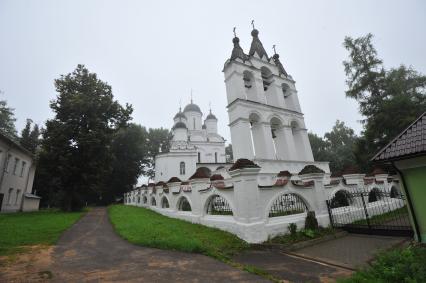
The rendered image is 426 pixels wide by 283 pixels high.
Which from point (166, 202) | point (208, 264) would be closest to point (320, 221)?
point (208, 264)

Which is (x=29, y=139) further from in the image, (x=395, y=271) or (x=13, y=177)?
(x=395, y=271)

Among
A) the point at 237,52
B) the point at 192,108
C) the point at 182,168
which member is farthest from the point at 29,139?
the point at 237,52

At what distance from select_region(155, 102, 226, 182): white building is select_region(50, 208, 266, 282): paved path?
23.1 meters

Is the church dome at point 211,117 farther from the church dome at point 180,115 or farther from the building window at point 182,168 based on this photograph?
the building window at point 182,168

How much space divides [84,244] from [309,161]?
17.6 meters

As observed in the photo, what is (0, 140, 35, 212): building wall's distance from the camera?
18.6 meters

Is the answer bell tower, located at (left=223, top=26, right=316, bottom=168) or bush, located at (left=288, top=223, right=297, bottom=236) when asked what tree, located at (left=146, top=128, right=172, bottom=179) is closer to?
bell tower, located at (left=223, top=26, right=316, bottom=168)

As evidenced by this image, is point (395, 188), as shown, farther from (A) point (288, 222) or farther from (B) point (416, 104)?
(A) point (288, 222)

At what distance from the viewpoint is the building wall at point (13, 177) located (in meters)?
18.6

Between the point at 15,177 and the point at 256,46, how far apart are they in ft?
87.1

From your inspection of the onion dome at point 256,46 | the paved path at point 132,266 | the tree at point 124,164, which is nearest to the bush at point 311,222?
the paved path at point 132,266

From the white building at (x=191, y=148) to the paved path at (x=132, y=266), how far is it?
23074 millimetres

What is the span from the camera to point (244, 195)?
729 cm

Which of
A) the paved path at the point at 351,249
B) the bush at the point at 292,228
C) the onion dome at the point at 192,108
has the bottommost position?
the paved path at the point at 351,249
